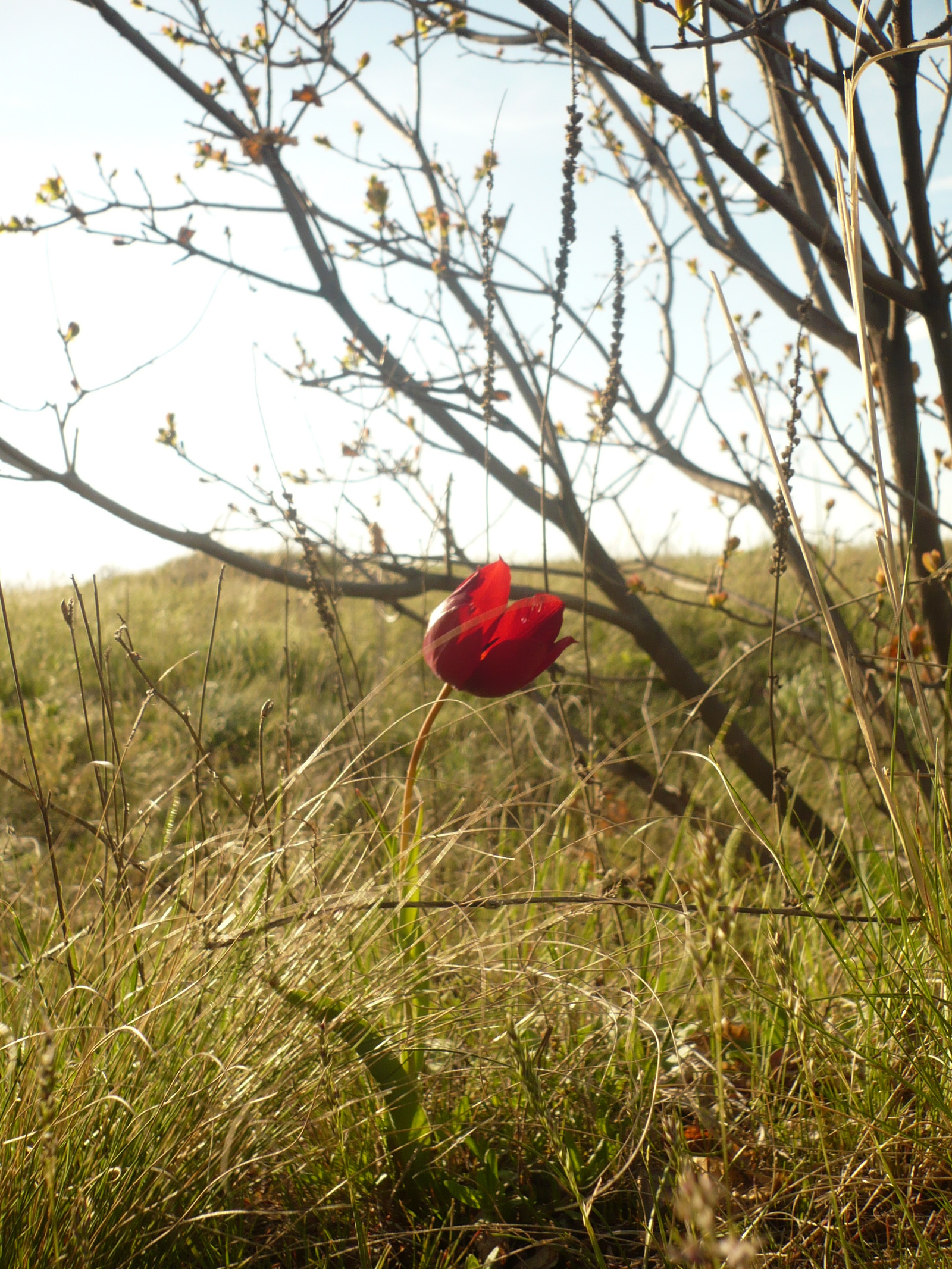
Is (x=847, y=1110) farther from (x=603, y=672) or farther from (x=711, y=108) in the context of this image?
(x=603, y=672)

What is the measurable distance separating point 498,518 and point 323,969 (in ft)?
2.76

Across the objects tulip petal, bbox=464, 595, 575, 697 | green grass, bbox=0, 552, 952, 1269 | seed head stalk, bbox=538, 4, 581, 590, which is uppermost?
seed head stalk, bbox=538, 4, 581, 590

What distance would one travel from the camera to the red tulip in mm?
932

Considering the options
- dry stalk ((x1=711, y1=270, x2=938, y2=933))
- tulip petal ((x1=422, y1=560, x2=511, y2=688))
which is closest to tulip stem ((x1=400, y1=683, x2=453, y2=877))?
tulip petal ((x1=422, y1=560, x2=511, y2=688))

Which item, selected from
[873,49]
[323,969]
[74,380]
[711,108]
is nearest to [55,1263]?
[323,969]

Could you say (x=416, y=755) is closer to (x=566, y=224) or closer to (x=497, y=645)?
(x=497, y=645)

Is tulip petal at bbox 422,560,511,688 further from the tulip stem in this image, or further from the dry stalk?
the dry stalk

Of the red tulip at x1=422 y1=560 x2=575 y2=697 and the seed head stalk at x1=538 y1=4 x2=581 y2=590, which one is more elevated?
the seed head stalk at x1=538 y1=4 x2=581 y2=590

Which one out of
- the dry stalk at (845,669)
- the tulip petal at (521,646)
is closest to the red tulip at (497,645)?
the tulip petal at (521,646)

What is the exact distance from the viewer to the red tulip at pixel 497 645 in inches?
36.7

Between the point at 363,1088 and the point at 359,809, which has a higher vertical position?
→ the point at 359,809

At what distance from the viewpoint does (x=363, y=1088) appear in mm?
994

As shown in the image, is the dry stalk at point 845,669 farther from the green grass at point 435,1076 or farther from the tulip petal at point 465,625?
the tulip petal at point 465,625

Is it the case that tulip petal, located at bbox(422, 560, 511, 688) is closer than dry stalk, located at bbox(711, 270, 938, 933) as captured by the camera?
No
